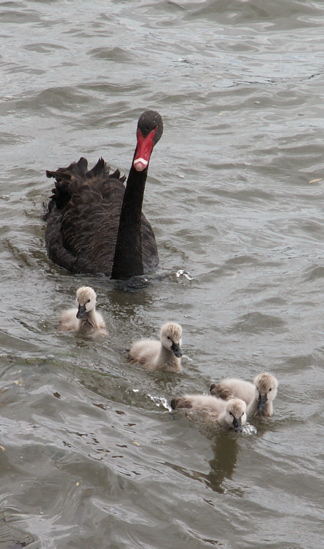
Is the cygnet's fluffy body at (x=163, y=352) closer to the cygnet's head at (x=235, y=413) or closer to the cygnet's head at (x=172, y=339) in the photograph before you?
the cygnet's head at (x=172, y=339)

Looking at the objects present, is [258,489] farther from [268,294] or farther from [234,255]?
[234,255]

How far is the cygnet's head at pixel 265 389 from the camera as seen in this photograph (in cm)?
539

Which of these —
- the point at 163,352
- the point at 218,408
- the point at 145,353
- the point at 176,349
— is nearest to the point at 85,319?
the point at 145,353

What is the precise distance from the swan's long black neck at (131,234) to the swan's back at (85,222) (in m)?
0.21

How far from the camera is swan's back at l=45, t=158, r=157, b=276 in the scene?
7.95m

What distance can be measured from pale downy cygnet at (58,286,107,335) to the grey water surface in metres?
0.09

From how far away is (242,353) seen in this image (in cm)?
640

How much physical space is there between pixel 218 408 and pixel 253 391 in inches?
12.8

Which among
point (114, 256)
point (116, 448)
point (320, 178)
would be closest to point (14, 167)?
point (114, 256)

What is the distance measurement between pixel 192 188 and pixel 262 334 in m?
3.32

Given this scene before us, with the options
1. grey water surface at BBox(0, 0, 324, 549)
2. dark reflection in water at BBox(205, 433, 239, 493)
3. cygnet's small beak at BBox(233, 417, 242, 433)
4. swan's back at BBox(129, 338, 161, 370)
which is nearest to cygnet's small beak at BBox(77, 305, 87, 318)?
grey water surface at BBox(0, 0, 324, 549)

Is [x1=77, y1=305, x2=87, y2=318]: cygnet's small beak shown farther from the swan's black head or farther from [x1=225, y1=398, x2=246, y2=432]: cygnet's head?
the swan's black head

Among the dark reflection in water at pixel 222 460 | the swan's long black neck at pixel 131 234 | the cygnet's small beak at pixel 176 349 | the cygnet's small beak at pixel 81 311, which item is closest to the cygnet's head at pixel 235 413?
the dark reflection in water at pixel 222 460

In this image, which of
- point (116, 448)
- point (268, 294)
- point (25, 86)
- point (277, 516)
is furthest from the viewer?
point (25, 86)
